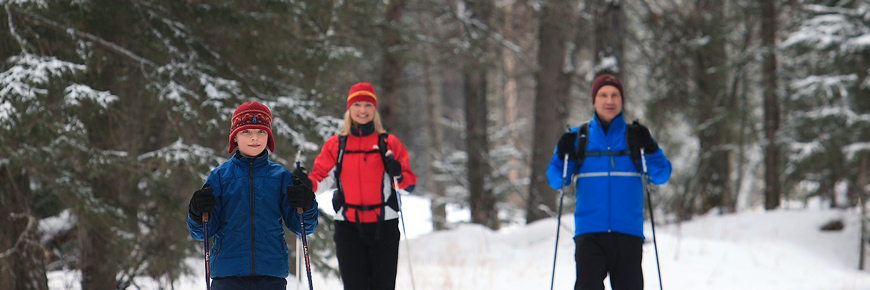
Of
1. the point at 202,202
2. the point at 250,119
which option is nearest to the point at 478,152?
the point at 250,119

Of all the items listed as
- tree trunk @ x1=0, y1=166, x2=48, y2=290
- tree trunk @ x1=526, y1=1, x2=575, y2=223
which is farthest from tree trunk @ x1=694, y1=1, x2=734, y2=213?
tree trunk @ x1=0, y1=166, x2=48, y2=290

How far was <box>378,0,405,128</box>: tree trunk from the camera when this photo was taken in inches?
426

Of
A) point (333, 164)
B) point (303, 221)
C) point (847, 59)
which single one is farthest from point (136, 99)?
point (847, 59)

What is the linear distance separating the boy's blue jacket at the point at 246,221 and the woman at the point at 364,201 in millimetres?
1216

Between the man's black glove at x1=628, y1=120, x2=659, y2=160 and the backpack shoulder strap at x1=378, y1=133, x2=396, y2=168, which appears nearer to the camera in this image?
the man's black glove at x1=628, y1=120, x2=659, y2=160

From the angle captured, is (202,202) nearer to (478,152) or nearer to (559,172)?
(559,172)

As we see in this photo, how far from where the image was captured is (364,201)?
4.64 m

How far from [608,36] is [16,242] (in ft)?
22.7

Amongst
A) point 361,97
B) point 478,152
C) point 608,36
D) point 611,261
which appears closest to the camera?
point 611,261

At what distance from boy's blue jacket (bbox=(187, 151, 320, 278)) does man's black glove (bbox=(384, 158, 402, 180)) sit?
1223 millimetres

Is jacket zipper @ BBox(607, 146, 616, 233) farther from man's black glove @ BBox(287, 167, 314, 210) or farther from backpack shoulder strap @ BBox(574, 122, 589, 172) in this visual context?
man's black glove @ BBox(287, 167, 314, 210)

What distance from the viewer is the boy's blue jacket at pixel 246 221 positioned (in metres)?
3.25

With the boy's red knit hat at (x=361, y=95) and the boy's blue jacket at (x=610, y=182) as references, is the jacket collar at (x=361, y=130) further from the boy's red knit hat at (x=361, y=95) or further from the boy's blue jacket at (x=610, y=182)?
the boy's blue jacket at (x=610, y=182)

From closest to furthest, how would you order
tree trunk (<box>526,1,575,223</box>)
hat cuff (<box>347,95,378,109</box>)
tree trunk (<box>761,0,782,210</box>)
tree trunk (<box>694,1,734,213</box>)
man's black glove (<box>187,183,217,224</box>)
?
man's black glove (<box>187,183,217,224</box>)
hat cuff (<box>347,95,378,109</box>)
tree trunk (<box>694,1,734,213</box>)
tree trunk (<box>526,1,575,223</box>)
tree trunk (<box>761,0,782,210</box>)
